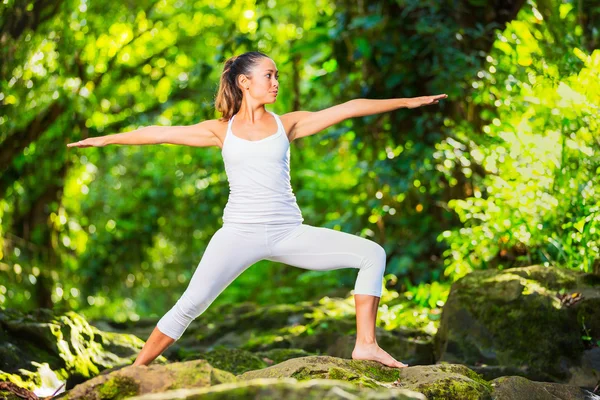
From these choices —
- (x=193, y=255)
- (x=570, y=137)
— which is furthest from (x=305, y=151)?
(x=570, y=137)

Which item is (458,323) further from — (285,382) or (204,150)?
(204,150)

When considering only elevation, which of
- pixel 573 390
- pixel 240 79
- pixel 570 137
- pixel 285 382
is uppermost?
pixel 240 79

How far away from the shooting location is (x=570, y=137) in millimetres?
6445

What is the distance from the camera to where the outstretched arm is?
461 cm

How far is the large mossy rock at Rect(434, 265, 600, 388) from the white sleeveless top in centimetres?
193

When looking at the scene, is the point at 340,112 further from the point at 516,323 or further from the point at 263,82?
the point at 516,323

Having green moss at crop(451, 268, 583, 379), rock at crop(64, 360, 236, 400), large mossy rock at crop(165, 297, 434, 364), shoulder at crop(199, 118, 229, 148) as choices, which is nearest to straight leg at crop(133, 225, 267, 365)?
shoulder at crop(199, 118, 229, 148)

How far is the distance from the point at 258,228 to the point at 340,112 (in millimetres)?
826

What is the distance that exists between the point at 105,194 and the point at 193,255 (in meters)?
2.41

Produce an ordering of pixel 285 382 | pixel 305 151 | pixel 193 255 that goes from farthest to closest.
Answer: pixel 193 255, pixel 305 151, pixel 285 382

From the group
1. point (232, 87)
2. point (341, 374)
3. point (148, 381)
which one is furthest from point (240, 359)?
point (148, 381)

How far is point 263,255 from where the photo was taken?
434 centimetres

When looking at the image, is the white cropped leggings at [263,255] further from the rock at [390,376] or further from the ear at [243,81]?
the ear at [243,81]

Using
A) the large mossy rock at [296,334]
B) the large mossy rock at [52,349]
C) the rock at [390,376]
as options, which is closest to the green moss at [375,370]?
the rock at [390,376]
